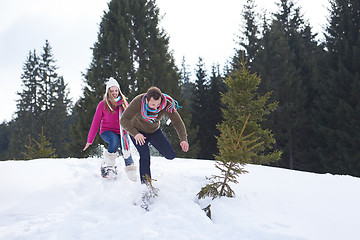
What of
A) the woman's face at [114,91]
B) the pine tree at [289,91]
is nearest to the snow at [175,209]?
the woman's face at [114,91]

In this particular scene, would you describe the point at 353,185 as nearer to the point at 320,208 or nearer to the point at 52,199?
the point at 320,208

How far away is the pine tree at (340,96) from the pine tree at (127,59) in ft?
34.1

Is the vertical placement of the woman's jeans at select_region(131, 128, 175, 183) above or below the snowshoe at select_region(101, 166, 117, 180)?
above

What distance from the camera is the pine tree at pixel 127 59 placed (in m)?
15.9

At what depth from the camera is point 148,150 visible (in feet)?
13.3

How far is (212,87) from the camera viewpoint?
2491cm

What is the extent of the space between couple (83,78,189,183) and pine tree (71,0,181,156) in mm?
10830

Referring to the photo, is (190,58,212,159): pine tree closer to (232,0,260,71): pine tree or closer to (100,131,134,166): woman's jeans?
(232,0,260,71): pine tree

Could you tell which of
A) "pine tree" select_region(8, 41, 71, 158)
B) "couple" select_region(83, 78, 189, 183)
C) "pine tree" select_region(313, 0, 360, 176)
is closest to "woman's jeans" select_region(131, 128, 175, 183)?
"couple" select_region(83, 78, 189, 183)

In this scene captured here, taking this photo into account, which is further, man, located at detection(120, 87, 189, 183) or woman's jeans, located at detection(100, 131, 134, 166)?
woman's jeans, located at detection(100, 131, 134, 166)

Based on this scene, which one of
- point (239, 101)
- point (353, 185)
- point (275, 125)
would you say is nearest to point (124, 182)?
point (353, 185)

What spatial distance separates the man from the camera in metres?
3.72

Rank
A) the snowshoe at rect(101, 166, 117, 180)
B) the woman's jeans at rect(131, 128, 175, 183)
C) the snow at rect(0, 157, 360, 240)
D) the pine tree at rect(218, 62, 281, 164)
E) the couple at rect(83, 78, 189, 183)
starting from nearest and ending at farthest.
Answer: the snow at rect(0, 157, 360, 240), the couple at rect(83, 78, 189, 183), the woman's jeans at rect(131, 128, 175, 183), the snowshoe at rect(101, 166, 117, 180), the pine tree at rect(218, 62, 281, 164)

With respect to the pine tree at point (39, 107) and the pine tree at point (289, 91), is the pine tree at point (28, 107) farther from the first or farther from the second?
the pine tree at point (289, 91)
